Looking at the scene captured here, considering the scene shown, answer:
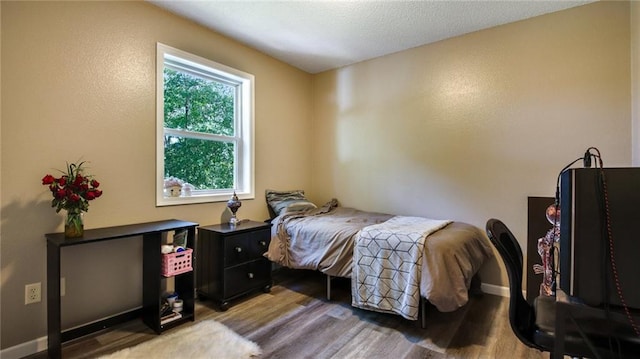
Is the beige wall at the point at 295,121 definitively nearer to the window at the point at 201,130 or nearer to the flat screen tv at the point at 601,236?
the window at the point at 201,130

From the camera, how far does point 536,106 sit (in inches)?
103

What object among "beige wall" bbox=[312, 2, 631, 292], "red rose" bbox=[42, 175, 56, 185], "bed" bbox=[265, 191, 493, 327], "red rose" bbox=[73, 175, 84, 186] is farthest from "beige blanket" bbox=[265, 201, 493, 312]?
"red rose" bbox=[42, 175, 56, 185]

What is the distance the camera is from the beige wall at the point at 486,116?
2.38m

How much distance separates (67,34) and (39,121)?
2.05 ft

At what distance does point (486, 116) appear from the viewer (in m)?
2.86

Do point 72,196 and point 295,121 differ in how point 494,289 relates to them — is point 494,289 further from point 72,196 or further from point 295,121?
point 72,196

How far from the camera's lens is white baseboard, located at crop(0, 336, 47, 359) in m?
1.78

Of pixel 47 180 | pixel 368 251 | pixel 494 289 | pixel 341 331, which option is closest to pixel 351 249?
pixel 368 251

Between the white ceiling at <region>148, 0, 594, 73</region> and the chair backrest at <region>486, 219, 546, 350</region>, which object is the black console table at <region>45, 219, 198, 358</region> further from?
the chair backrest at <region>486, 219, 546, 350</region>

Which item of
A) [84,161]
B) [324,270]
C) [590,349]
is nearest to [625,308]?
[590,349]

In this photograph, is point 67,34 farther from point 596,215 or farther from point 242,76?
point 596,215

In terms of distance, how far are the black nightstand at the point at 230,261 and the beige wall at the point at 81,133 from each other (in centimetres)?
36

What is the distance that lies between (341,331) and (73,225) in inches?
75.8

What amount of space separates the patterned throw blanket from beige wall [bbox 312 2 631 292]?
2.92 feet
